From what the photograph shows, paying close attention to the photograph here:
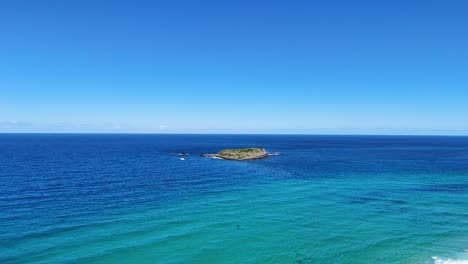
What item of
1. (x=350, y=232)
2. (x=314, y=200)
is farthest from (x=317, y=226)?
(x=314, y=200)

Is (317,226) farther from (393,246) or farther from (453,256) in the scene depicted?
(453,256)

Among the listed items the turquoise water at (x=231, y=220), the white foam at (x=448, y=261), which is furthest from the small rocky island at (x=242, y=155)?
the white foam at (x=448, y=261)

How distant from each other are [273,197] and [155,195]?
22.1 metres

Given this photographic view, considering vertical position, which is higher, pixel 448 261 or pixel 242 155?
pixel 242 155

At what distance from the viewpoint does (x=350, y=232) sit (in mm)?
38906

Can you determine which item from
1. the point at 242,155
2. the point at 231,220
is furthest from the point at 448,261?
the point at 242,155

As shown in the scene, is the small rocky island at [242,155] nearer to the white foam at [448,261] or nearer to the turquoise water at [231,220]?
the turquoise water at [231,220]

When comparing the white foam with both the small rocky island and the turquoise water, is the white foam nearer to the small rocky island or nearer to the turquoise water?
the turquoise water

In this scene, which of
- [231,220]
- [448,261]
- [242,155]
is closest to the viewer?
[448,261]

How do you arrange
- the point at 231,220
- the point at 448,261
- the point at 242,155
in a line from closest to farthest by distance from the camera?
the point at 448,261 → the point at 231,220 → the point at 242,155

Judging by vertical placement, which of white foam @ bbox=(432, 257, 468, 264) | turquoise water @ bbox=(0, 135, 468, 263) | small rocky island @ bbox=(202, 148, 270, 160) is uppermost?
small rocky island @ bbox=(202, 148, 270, 160)

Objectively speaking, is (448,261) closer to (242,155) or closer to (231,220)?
(231,220)

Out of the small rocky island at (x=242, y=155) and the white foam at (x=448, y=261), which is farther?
the small rocky island at (x=242, y=155)

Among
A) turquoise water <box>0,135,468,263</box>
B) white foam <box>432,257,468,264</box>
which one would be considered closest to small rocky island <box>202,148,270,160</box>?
turquoise water <box>0,135,468,263</box>
